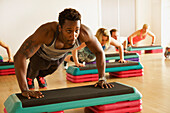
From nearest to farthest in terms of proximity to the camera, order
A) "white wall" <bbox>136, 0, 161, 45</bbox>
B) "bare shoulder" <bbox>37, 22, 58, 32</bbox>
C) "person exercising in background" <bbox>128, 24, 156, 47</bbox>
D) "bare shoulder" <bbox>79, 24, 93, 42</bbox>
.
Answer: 1. "bare shoulder" <bbox>37, 22, 58, 32</bbox>
2. "bare shoulder" <bbox>79, 24, 93, 42</bbox>
3. "person exercising in background" <bbox>128, 24, 156, 47</bbox>
4. "white wall" <bbox>136, 0, 161, 45</bbox>

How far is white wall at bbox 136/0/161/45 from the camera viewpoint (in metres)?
11.1

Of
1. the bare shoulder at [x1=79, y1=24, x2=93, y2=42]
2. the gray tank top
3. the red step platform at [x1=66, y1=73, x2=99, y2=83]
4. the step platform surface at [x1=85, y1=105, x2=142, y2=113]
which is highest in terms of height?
the bare shoulder at [x1=79, y1=24, x2=93, y2=42]

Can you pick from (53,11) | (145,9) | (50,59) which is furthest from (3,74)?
(145,9)

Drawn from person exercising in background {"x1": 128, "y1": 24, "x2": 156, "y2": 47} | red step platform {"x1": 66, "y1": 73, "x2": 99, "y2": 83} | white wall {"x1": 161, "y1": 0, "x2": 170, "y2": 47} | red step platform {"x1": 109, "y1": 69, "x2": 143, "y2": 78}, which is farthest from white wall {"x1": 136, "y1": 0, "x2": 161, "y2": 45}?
red step platform {"x1": 66, "y1": 73, "x2": 99, "y2": 83}

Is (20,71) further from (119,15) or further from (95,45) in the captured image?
(119,15)

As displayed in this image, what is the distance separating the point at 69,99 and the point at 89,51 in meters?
2.72

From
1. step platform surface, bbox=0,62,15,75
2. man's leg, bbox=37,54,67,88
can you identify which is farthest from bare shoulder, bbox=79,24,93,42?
step platform surface, bbox=0,62,15,75

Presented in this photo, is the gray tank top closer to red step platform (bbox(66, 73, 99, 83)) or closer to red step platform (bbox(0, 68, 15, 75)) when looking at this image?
red step platform (bbox(66, 73, 99, 83))

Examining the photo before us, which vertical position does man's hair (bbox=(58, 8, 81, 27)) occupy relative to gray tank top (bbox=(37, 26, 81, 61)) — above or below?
above

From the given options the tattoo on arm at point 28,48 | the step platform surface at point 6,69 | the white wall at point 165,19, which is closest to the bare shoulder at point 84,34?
the tattoo on arm at point 28,48

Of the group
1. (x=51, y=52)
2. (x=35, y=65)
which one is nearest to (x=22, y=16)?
(x=35, y=65)

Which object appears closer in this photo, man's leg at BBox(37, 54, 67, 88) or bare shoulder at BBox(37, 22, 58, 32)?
bare shoulder at BBox(37, 22, 58, 32)

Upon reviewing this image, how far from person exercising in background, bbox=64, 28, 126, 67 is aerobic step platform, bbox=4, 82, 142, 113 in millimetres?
1649

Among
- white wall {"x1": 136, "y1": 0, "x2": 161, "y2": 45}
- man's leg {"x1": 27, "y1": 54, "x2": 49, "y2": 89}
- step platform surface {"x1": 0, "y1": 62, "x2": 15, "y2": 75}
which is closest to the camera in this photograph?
man's leg {"x1": 27, "y1": 54, "x2": 49, "y2": 89}
